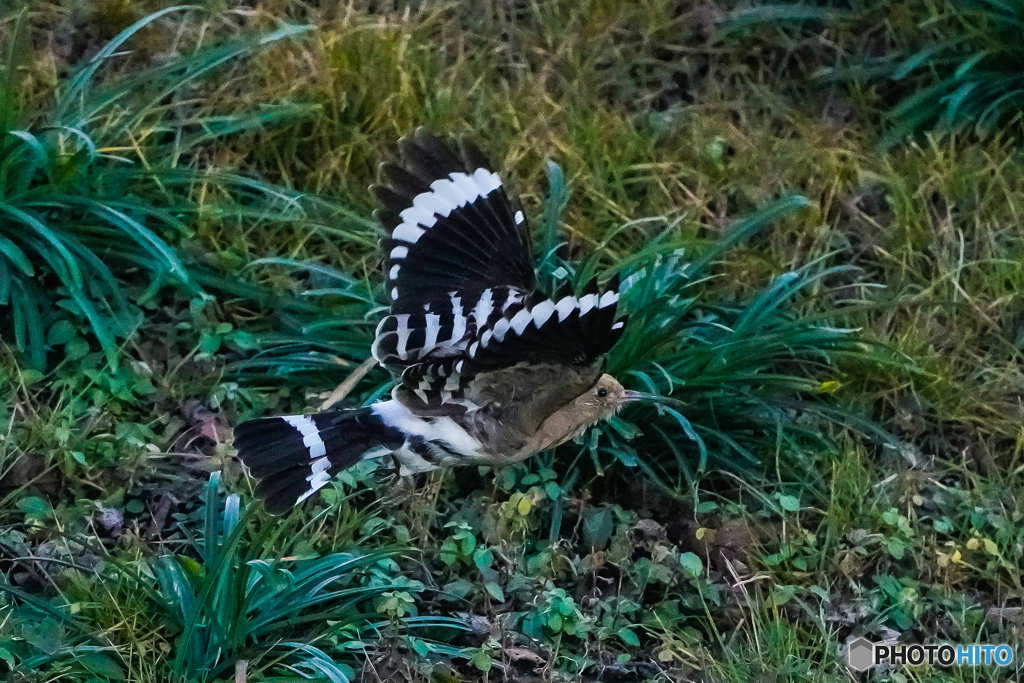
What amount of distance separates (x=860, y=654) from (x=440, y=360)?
4.25 ft

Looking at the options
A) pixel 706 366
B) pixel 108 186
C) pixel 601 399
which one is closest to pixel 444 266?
pixel 601 399

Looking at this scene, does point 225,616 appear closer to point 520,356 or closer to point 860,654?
point 520,356

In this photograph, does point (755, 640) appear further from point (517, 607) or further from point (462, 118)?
point (462, 118)

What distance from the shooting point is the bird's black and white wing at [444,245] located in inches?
112

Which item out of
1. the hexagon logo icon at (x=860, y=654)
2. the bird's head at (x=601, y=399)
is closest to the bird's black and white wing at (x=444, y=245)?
the bird's head at (x=601, y=399)

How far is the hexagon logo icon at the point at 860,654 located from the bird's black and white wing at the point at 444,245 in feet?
4.02

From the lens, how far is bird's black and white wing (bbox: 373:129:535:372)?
2.84m

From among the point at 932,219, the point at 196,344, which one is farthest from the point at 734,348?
the point at 196,344

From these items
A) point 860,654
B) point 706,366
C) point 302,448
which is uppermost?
point 302,448

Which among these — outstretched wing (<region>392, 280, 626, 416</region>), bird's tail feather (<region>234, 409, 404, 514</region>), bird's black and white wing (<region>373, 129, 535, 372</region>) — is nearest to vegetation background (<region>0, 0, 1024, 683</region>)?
bird's tail feather (<region>234, 409, 404, 514</region>)

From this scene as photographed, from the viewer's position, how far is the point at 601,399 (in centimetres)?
300

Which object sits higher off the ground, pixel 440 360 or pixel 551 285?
pixel 440 360

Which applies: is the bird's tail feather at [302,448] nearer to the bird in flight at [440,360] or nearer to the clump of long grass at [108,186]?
the bird in flight at [440,360]

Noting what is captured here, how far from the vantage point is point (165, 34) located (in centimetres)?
417
